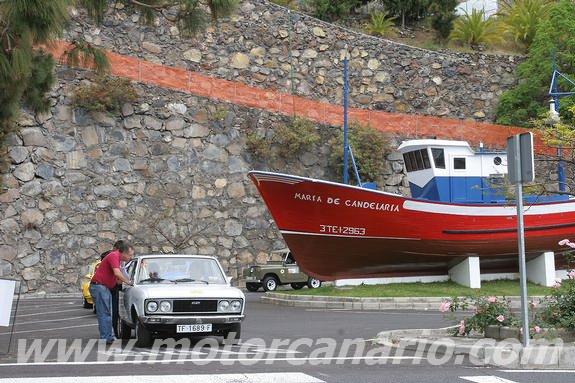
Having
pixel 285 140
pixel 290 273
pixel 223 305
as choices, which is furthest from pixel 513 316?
pixel 285 140

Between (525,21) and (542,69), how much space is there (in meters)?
5.47

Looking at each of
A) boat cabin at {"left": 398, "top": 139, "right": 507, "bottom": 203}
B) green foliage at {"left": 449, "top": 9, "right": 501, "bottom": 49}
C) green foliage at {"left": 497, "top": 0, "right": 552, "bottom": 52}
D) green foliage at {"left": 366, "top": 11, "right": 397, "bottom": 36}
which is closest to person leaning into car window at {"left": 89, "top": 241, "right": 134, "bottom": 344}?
boat cabin at {"left": 398, "top": 139, "right": 507, "bottom": 203}

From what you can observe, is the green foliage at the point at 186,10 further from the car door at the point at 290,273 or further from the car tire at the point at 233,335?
the car door at the point at 290,273

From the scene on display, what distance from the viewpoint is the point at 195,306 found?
39.3 feet

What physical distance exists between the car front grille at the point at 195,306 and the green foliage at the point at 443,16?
3010 cm

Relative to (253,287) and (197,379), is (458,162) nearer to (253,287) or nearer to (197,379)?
(253,287)

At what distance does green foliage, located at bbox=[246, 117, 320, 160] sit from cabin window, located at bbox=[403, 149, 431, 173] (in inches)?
241

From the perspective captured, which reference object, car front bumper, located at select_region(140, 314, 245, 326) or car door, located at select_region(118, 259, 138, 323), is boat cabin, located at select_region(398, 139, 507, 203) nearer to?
car door, located at select_region(118, 259, 138, 323)

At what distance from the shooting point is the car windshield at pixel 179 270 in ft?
42.5

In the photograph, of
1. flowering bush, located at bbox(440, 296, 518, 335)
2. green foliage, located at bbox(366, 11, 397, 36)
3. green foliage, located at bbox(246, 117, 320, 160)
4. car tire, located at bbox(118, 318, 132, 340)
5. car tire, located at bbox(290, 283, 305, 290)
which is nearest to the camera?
flowering bush, located at bbox(440, 296, 518, 335)

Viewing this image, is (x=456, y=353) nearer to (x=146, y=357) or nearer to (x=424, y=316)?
(x=146, y=357)

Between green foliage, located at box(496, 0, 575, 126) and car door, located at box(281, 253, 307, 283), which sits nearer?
car door, located at box(281, 253, 307, 283)

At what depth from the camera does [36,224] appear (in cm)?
2816
